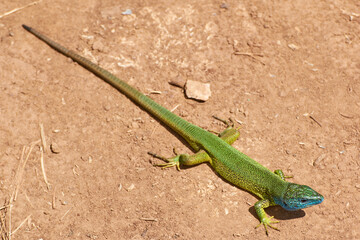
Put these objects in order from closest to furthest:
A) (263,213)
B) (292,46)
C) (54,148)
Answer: (263,213), (54,148), (292,46)

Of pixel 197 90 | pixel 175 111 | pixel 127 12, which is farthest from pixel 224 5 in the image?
pixel 175 111

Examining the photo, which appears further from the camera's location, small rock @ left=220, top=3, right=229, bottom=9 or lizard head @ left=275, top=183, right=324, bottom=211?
small rock @ left=220, top=3, right=229, bottom=9

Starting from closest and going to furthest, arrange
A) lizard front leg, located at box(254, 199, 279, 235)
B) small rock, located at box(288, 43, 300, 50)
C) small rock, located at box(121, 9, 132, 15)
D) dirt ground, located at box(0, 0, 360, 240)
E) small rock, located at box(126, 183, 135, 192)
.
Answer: lizard front leg, located at box(254, 199, 279, 235) < dirt ground, located at box(0, 0, 360, 240) < small rock, located at box(126, 183, 135, 192) < small rock, located at box(288, 43, 300, 50) < small rock, located at box(121, 9, 132, 15)

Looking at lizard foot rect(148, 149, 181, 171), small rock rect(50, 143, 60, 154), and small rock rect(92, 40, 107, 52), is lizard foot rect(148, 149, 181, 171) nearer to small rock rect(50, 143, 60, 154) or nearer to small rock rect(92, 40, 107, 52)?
small rock rect(50, 143, 60, 154)

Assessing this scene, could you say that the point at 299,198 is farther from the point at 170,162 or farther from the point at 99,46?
the point at 99,46

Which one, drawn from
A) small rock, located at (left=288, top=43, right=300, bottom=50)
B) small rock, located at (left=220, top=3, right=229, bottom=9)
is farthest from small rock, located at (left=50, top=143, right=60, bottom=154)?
small rock, located at (left=288, top=43, right=300, bottom=50)
